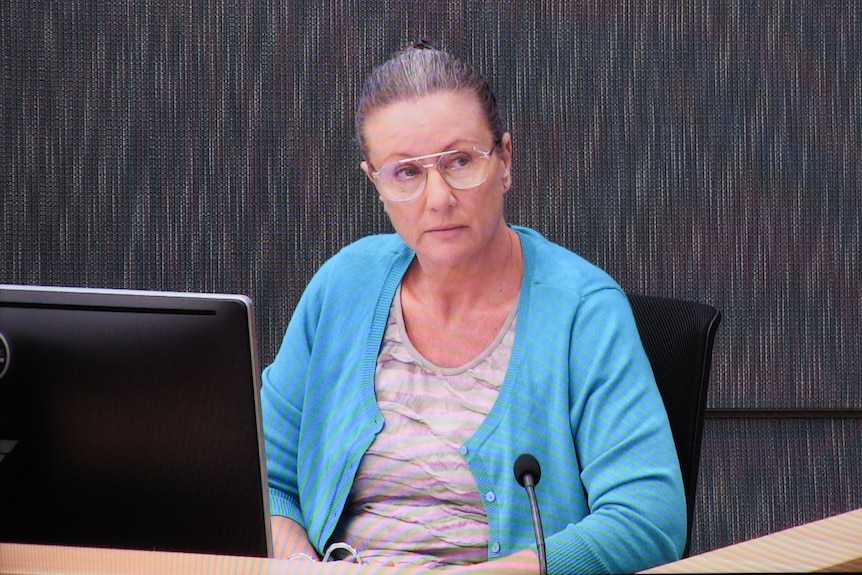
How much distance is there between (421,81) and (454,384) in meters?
0.41

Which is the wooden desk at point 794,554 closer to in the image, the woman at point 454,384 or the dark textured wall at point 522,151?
the woman at point 454,384

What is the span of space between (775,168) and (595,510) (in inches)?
51.0

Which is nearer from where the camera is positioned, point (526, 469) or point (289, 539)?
point (526, 469)

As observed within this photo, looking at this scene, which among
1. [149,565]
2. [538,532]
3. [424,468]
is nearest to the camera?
[149,565]

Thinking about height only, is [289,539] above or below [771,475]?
above

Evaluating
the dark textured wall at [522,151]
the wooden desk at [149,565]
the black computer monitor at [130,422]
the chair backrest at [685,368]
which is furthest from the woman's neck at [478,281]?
the dark textured wall at [522,151]

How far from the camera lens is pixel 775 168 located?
2342 mm

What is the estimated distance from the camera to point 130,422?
0.99 meters

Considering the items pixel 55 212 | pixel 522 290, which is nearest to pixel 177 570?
pixel 522 290

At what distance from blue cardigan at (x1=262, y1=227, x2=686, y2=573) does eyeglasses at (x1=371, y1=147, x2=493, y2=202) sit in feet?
0.51

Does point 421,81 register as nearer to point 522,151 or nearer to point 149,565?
point 149,565

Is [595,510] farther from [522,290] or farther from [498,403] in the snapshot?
[522,290]

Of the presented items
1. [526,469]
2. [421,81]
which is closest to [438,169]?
[421,81]

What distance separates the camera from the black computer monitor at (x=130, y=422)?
38.7 inches
